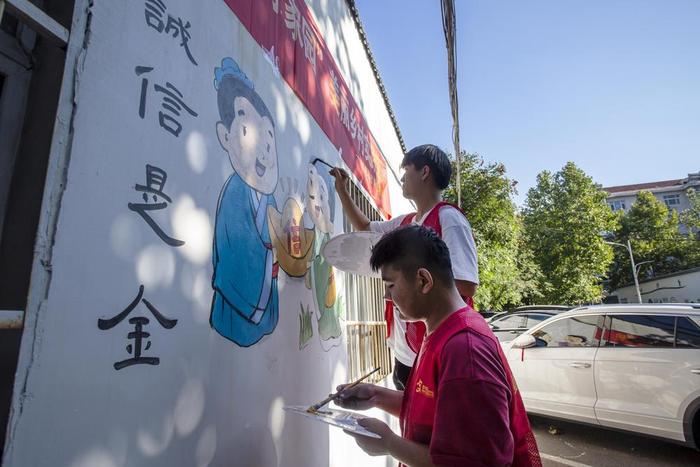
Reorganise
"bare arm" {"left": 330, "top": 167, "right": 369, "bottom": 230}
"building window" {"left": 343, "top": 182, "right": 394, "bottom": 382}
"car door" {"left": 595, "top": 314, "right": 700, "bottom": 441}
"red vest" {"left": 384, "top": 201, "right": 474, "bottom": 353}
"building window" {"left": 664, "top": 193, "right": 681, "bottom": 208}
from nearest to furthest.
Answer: "red vest" {"left": 384, "top": 201, "right": 474, "bottom": 353}
"bare arm" {"left": 330, "top": 167, "right": 369, "bottom": 230}
"building window" {"left": 343, "top": 182, "right": 394, "bottom": 382}
"car door" {"left": 595, "top": 314, "right": 700, "bottom": 441}
"building window" {"left": 664, "top": 193, "right": 681, "bottom": 208}

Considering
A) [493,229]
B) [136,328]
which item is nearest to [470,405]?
[136,328]

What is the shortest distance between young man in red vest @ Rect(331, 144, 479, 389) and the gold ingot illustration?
32cm

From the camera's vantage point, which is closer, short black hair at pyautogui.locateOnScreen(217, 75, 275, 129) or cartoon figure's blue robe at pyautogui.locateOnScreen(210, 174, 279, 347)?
cartoon figure's blue robe at pyautogui.locateOnScreen(210, 174, 279, 347)

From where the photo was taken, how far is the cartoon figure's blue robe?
1.25 m

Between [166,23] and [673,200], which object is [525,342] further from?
[673,200]

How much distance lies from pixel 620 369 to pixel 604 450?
3.88ft

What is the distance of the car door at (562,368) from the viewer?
4414mm

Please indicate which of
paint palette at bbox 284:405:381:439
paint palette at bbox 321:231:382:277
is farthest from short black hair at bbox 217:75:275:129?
paint palette at bbox 284:405:381:439

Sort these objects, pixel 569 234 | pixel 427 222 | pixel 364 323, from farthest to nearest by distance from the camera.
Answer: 1. pixel 569 234
2. pixel 364 323
3. pixel 427 222

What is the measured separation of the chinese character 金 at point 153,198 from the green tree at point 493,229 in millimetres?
11588

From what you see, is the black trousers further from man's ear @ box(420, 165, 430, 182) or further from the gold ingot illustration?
man's ear @ box(420, 165, 430, 182)

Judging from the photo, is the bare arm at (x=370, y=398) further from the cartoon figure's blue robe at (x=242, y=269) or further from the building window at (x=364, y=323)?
the building window at (x=364, y=323)

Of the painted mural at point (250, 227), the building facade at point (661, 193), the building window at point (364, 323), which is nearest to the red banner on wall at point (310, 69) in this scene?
the painted mural at point (250, 227)

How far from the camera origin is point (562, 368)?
4656 millimetres
